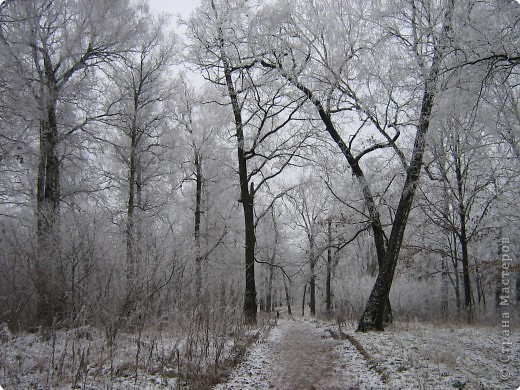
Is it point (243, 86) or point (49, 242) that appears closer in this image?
point (49, 242)

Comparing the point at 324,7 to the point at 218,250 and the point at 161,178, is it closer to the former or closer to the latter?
the point at 161,178

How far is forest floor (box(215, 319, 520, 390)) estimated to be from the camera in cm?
444

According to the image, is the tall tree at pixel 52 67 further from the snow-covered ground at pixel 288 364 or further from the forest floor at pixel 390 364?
the forest floor at pixel 390 364

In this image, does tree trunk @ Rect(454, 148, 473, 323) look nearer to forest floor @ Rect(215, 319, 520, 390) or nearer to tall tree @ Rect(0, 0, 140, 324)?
forest floor @ Rect(215, 319, 520, 390)

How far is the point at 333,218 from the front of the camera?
39.4 feet

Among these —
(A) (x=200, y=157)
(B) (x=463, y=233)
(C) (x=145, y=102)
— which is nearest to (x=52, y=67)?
(C) (x=145, y=102)

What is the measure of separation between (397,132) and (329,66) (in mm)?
2661

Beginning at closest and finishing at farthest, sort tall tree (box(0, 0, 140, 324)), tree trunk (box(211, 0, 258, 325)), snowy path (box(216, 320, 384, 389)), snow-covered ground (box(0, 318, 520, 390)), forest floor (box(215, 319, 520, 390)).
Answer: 1. snow-covered ground (box(0, 318, 520, 390))
2. forest floor (box(215, 319, 520, 390))
3. snowy path (box(216, 320, 384, 389))
4. tall tree (box(0, 0, 140, 324))
5. tree trunk (box(211, 0, 258, 325))

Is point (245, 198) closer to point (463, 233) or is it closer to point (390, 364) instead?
point (390, 364)

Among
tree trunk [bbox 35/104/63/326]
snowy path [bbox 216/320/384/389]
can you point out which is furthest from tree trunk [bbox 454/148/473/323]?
tree trunk [bbox 35/104/63/326]

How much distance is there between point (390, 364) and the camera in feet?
17.1

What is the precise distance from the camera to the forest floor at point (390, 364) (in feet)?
14.6

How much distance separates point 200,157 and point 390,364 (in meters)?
13.8

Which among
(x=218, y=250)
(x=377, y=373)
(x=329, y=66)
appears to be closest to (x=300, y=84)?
(x=329, y=66)
